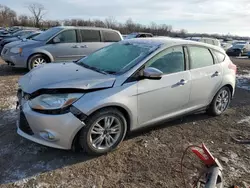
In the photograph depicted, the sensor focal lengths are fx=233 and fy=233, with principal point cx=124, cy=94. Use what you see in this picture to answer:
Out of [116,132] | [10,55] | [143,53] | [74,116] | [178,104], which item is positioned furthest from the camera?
[10,55]

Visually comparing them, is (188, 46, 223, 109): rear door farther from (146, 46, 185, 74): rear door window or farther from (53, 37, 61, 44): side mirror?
(53, 37, 61, 44): side mirror

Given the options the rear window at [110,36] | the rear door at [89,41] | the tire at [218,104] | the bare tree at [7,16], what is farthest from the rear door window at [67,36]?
the bare tree at [7,16]

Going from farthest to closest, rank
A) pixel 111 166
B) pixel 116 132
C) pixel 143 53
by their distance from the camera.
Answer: pixel 143 53 < pixel 116 132 < pixel 111 166

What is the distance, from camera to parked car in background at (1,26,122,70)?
782cm

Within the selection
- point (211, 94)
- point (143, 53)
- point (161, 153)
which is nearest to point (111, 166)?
point (161, 153)

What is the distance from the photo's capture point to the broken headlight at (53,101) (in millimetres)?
2830

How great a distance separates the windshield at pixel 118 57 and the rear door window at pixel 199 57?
0.80 metres

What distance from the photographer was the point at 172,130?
13.5 ft

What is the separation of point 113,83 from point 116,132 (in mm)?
699

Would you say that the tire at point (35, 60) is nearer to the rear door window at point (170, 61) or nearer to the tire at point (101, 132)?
the rear door window at point (170, 61)

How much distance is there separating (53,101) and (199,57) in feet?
8.77

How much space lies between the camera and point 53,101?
286 centimetres

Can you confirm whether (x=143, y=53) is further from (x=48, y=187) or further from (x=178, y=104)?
(x=48, y=187)

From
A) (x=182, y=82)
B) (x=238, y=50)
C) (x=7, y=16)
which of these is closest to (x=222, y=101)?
(x=182, y=82)
